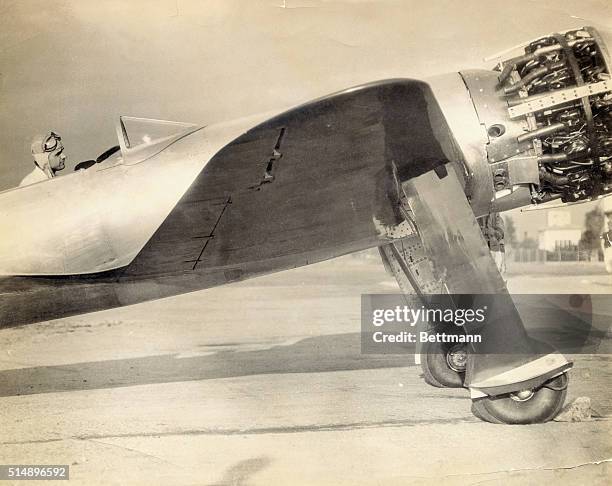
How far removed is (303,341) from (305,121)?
609 centimetres

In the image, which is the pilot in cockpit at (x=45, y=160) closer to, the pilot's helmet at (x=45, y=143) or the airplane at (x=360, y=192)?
the pilot's helmet at (x=45, y=143)

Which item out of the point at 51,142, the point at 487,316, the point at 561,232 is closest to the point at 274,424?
the point at 487,316

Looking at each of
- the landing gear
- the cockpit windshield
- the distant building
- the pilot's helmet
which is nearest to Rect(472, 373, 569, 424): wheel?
the landing gear

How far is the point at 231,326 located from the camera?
37.7ft

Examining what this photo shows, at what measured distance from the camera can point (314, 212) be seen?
4.51 meters

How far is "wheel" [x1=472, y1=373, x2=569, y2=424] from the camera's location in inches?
159

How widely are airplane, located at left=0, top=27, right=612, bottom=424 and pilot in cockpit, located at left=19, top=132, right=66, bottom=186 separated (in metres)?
0.25

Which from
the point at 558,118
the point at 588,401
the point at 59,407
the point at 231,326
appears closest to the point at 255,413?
the point at 59,407

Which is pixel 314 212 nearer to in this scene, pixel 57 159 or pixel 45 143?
pixel 57 159

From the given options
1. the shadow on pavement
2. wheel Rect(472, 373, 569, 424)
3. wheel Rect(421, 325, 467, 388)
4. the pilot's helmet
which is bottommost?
the shadow on pavement

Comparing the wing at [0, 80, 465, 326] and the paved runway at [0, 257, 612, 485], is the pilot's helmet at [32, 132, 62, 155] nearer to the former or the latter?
the wing at [0, 80, 465, 326]

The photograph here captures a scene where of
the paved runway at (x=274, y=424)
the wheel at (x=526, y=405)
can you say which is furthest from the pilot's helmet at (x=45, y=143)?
the wheel at (x=526, y=405)

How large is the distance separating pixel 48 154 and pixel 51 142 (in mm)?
163

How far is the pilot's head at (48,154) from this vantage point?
190 inches
